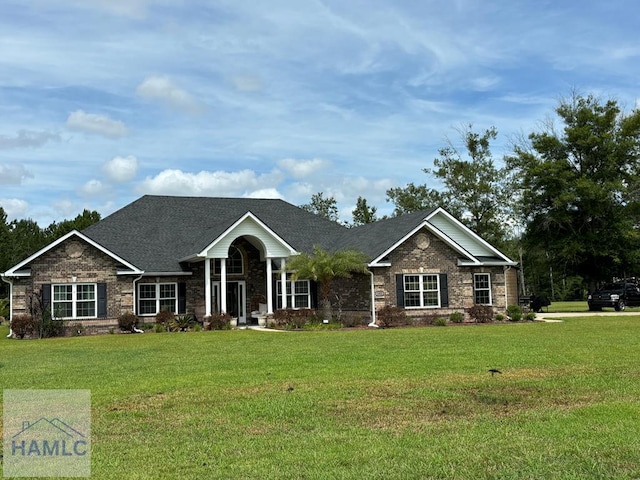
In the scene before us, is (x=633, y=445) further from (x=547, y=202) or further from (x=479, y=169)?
(x=479, y=169)

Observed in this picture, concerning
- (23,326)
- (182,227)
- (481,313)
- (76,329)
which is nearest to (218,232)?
(182,227)

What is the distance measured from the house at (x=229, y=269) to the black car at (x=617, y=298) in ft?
36.7

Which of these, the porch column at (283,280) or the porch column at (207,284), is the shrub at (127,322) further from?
the porch column at (283,280)

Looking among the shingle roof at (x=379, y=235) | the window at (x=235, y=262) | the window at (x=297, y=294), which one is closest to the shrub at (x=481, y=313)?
the shingle roof at (x=379, y=235)

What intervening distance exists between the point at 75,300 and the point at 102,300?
1.08m

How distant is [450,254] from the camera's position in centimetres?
3081

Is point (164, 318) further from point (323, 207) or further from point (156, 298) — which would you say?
point (323, 207)

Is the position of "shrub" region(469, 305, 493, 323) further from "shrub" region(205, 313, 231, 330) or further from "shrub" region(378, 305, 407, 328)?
"shrub" region(205, 313, 231, 330)

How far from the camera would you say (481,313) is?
30.0 m

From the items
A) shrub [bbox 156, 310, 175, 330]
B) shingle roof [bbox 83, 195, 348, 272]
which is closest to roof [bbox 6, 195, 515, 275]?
shingle roof [bbox 83, 195, 348, 272]

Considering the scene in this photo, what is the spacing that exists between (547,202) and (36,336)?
33.5m

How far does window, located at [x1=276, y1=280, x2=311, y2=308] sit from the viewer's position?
32594mm

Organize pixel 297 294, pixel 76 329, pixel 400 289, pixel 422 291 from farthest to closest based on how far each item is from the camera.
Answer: pixel 297 294
pixel 422 291
pixel 400 289
pixel 76 329

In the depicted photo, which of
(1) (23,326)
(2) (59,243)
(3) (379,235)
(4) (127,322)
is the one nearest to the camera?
(1) (23,326)
